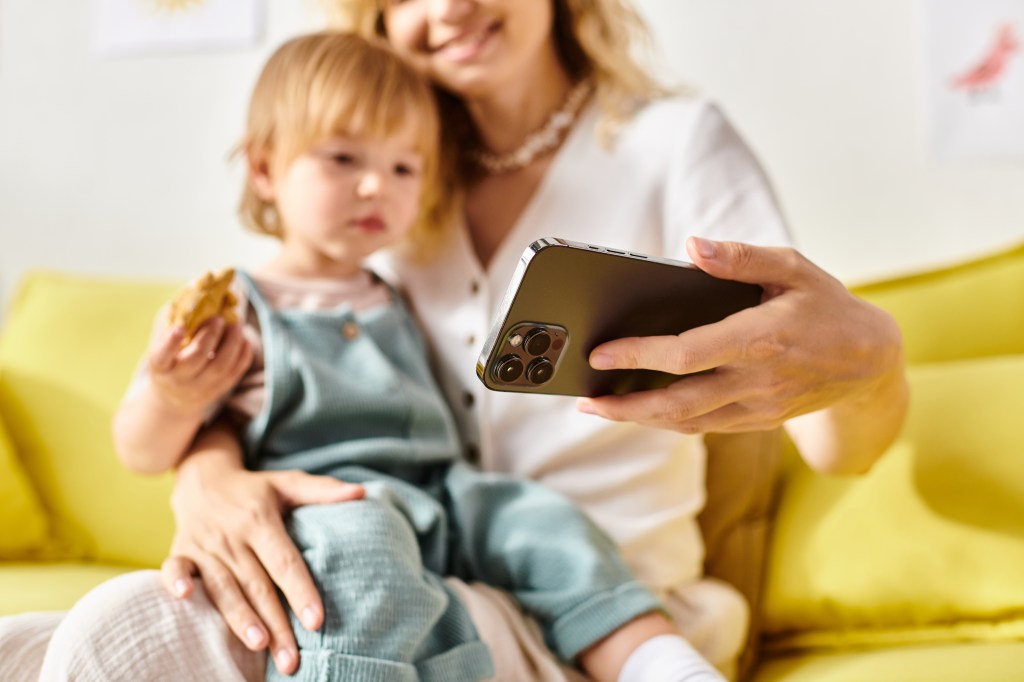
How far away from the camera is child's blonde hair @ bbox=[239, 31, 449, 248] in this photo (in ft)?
3.14

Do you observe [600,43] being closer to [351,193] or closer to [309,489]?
[351,193]

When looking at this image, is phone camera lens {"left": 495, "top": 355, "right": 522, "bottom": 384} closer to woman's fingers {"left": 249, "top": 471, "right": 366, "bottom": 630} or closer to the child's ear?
woman's fingers {"left": 249, "top": 471, "right": 366, "bottom": 630}

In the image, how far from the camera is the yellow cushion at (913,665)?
2.56 ft

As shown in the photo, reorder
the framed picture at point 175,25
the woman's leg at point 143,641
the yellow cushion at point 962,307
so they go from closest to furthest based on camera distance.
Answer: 1. the woman's leg at point 143,641
2. the yellow cushion at point 962,307
3. the framed picture at point 175,25

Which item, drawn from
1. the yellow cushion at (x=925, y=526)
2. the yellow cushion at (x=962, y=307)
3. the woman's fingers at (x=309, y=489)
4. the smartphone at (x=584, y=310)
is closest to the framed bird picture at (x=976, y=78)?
the yellow cushion at (x=962, y=307)

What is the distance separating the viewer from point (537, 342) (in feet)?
2.10

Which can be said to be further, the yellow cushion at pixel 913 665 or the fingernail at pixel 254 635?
the yellow cushion at pixel 913 665

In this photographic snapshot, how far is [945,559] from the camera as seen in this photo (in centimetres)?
96

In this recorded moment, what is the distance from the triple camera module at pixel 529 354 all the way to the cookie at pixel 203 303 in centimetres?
33

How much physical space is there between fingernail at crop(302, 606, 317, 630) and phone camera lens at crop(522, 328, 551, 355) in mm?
265

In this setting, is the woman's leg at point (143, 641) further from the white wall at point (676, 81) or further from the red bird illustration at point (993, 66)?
the red bird illustration at point (993, 66)

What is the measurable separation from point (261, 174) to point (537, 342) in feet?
1.93

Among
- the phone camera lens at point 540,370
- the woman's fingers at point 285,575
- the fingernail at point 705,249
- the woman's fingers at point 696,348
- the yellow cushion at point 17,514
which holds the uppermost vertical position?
the fingernail at point 705,249

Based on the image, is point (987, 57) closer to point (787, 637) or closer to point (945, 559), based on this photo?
point (945, 559)
